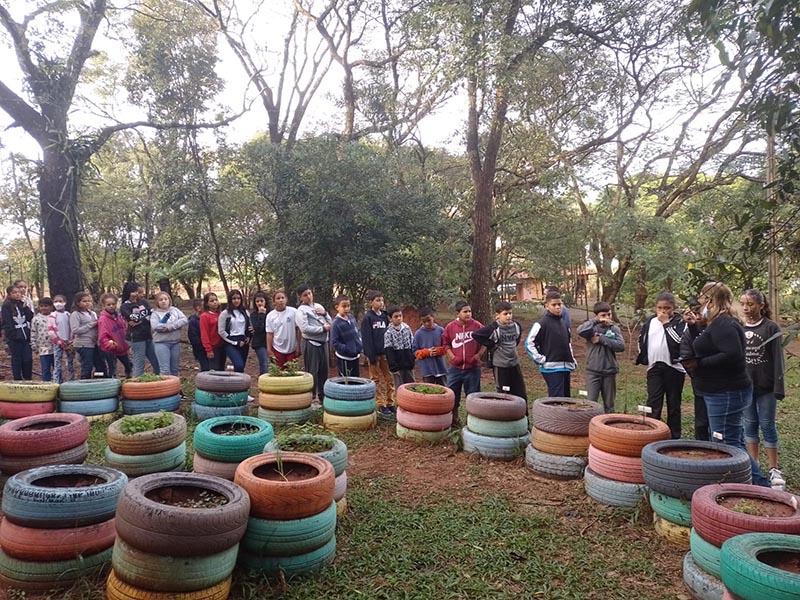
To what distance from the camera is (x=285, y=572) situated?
3.51 m

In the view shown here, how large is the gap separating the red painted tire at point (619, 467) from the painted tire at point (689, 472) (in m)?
0.38

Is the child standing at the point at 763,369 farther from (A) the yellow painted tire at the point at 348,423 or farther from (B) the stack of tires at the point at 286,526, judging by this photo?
(A) the yellow painted tire at the point at 348,423

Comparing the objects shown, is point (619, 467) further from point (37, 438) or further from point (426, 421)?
point (37, 438)

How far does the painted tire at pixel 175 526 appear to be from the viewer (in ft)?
9.61

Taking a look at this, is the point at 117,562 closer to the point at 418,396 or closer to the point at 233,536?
the point at 233,536

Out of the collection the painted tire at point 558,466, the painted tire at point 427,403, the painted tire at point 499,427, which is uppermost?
the painted tire at point 427,403

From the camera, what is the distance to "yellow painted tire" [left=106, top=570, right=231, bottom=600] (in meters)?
2.93

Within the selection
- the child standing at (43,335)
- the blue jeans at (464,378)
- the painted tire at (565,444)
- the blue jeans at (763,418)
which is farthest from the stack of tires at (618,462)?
the child standing at (43,335)

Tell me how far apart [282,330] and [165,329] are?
6.22 ft

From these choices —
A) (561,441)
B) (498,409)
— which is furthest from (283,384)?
(561,441)

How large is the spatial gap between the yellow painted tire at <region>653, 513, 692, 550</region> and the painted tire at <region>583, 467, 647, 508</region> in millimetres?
383

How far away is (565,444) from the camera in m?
5.50

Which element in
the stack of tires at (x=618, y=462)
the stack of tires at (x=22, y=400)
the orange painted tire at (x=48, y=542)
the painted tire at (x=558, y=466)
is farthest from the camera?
the stack of tires at (x=22, y=400)

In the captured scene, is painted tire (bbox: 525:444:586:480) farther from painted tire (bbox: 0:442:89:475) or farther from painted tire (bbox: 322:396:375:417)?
painted tire (bbox: 0:442:89:475)
